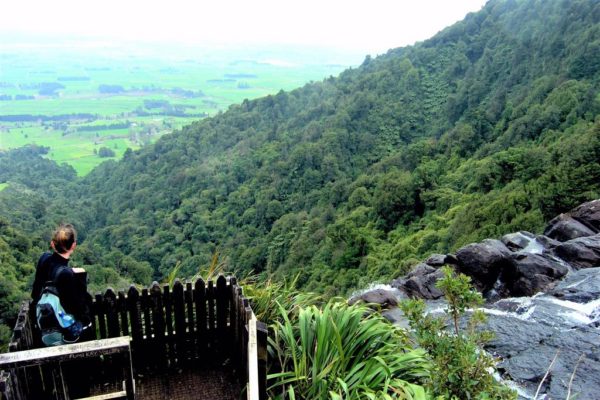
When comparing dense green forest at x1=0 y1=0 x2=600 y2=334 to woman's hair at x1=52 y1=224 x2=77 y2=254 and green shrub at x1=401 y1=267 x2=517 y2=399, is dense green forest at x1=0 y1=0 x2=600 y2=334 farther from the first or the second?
woman's hair at x1=52 y1=224 x2=77 y2=254

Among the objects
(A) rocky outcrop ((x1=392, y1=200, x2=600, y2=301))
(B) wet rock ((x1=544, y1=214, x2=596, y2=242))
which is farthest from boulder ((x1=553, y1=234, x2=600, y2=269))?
(B) wet rock ((x1=544, y1=214, x2=596, y2=242))

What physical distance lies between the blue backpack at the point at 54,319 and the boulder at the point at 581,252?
358 inches

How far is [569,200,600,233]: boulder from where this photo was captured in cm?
1167

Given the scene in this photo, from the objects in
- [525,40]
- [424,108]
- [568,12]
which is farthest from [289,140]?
[568,12]

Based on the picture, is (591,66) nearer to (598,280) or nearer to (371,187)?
(371,187)

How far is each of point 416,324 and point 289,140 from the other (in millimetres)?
61103

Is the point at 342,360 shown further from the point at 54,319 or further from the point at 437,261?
the point at 437,261

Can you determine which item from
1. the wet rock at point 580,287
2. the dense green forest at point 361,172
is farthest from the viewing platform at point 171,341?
the dense green forest at point 361,172

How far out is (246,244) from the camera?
50000 millimetres

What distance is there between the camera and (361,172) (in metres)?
55.5

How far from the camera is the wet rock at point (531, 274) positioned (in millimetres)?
9086

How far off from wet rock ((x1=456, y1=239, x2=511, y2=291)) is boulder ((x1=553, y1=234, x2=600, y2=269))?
3.36 ft

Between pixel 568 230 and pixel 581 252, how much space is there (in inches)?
83.2

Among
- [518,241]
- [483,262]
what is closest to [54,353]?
[483,262]
